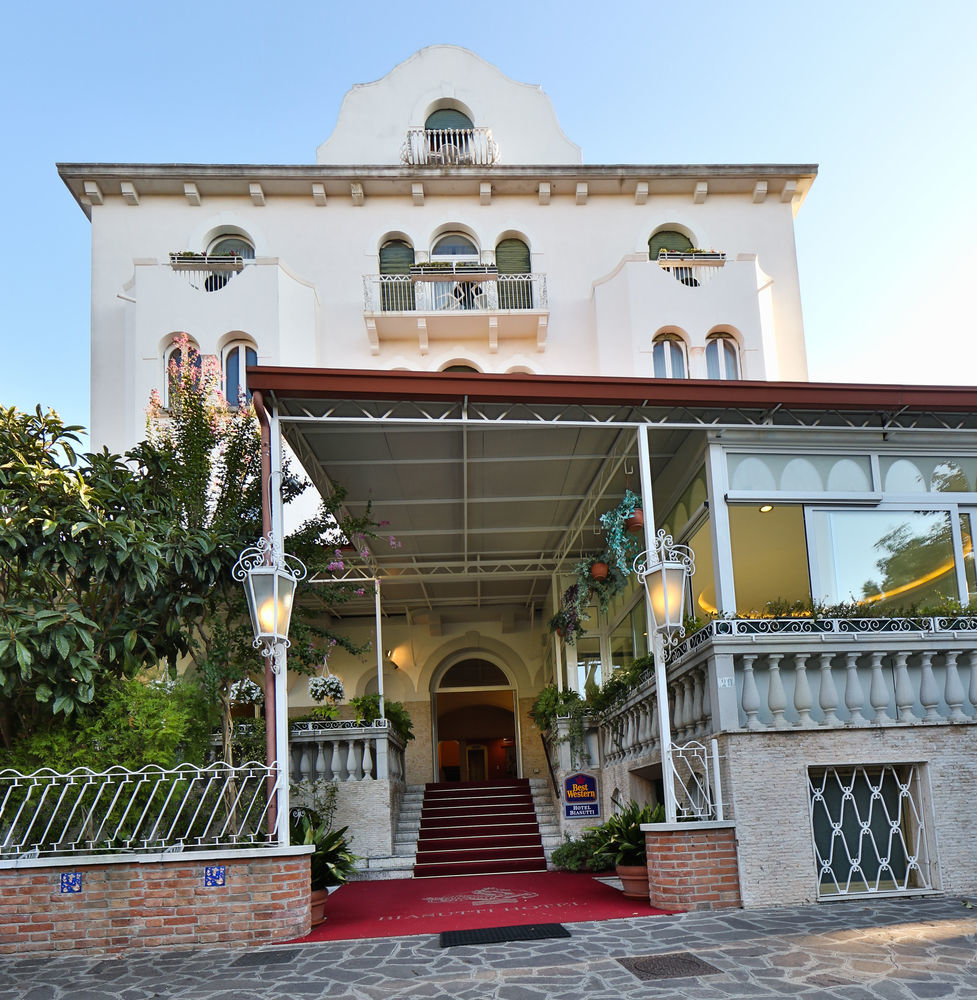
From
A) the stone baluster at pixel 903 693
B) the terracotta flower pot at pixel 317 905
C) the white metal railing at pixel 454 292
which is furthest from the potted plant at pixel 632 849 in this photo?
the white metal railing at pixel 454 292

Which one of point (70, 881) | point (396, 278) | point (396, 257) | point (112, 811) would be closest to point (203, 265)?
point (396, 278)

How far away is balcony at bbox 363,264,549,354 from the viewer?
1838 centimetres

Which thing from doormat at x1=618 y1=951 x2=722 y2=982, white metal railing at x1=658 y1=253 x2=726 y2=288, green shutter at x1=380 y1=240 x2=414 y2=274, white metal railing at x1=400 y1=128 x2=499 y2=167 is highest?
white metal railing at x1=400 y1=128 x2=499 y2=167

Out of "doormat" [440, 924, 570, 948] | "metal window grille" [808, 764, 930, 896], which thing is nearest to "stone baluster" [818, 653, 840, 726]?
"metal window grille" [808, 764, 930, 896]

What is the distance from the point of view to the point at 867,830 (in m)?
8.75

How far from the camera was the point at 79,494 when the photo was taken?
9.06 meters

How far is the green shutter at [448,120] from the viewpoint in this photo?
2064 cm

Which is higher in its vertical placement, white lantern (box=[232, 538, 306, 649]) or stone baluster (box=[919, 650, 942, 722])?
Answer: white lantern (box=[232, 538, 306, 649])

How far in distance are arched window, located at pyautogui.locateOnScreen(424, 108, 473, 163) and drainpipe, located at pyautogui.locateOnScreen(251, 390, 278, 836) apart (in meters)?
12.2

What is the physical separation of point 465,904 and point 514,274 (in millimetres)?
12701

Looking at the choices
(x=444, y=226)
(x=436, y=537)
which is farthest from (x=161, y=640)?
(x=444, y=226)

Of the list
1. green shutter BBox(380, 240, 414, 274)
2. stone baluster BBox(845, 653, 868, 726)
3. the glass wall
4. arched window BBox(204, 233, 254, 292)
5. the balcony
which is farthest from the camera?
green shutter BBox(380, 240, 414, 274)

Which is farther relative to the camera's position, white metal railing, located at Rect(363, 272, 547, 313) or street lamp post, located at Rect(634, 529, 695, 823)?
white metal railing, located at Rect(363, 272, 547, 313)

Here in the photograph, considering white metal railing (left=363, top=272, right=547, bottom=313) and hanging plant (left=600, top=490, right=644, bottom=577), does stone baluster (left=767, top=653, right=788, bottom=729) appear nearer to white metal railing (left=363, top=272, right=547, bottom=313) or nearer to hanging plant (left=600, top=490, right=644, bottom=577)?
hanging plant (left=600, top=490, right=644, bottom=577)
